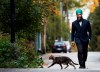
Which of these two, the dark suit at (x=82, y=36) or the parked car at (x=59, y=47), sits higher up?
the dark suit at (x=82, y=36)

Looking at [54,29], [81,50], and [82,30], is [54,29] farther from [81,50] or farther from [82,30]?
[81,50]

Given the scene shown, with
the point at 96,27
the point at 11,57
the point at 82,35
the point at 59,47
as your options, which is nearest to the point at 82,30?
the point at 82,35

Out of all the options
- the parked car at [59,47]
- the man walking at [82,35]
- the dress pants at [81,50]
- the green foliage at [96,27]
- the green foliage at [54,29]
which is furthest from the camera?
the green foliage at [54,29]

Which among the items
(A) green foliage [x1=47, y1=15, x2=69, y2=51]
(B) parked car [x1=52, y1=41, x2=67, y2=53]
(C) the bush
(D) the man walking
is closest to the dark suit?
(D) the man walking

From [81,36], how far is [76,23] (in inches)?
17.7

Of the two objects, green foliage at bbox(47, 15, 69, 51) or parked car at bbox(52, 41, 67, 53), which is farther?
Result: green foliage at bbox(47, 15, 69, 51)

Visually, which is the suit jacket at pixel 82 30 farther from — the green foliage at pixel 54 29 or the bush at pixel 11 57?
the green foliage at pixel 54 29

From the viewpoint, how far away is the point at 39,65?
17.9 metres

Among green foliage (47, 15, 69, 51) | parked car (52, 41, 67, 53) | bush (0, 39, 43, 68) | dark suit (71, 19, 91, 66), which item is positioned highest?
dark suit (71, 19, 91, 66)

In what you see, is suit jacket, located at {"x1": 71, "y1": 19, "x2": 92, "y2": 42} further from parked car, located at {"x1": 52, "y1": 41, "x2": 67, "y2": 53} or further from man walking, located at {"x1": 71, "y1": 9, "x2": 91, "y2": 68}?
parked car, located at {"x1": 52, "y1": 41, "x2": 67, "y2": 53}

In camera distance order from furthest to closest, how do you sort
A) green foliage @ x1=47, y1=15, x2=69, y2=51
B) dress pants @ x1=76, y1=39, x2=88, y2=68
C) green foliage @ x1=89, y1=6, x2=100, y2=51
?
1. green foliage @ x1=47, y1=15, x2=69, y2=51
2. green foliage @ x1=89, y1=6, x2=100, y2=51
3. dress pants @ x1=76, y1=39, x2=88, y2=68

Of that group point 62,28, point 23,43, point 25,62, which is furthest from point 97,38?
point 25,62

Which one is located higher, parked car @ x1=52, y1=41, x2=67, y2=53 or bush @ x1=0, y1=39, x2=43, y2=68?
bush @ x1=0, y1=39, x2=43, y2=68

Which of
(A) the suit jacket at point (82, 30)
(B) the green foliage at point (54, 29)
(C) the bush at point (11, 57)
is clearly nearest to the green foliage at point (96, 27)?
(B) the green foliage at point (54, 29)
